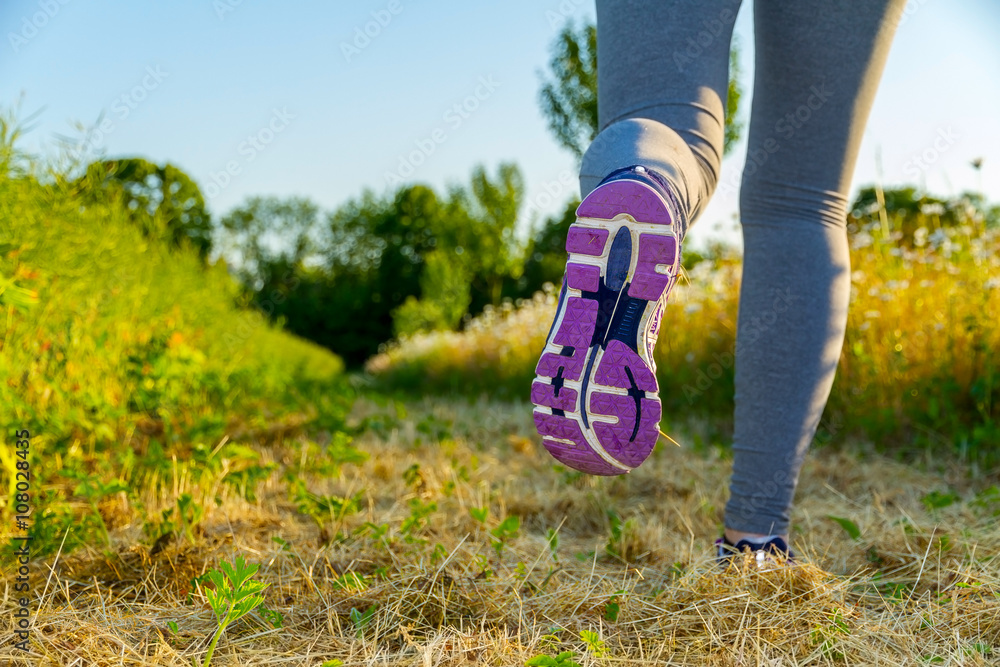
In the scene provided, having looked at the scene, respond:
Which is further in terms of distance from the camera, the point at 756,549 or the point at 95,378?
the point at 95,378

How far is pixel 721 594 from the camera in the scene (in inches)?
41.8

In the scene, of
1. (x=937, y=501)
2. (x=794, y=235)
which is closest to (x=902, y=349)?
(x=937, y=501)

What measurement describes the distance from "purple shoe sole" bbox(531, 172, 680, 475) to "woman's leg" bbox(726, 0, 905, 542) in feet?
1.35

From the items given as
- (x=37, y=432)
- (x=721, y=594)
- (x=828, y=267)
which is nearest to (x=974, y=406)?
(x=828, y=267)

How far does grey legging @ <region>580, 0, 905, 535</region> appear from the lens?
3.76ft

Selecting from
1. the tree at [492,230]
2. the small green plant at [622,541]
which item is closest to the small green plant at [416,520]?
the small green plant at [622,541]

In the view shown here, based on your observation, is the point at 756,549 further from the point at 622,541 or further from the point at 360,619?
the point at 360,619

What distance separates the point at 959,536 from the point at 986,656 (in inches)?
22.1

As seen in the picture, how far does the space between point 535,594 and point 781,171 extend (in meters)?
0.89

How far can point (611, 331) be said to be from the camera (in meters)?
0.94

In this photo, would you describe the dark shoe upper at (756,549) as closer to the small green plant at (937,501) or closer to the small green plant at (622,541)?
the small green plant at (622,541)

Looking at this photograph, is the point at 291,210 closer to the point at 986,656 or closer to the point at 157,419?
the point at 157,419

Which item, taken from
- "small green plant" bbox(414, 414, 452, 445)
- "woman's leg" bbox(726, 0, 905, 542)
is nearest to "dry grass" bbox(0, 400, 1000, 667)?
"woman's leg" bbox(726, 0, 905, 542)

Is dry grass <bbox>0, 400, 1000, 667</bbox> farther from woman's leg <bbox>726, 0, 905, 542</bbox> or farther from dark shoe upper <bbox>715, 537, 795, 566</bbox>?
woman's leg <bbox>726, 0, 905, 542</bbox>
